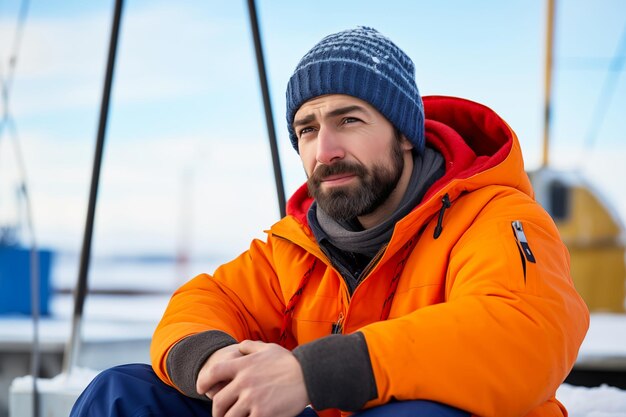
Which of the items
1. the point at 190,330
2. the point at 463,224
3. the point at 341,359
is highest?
the point at 463,224

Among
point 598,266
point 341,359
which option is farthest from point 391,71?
A: point 598,266

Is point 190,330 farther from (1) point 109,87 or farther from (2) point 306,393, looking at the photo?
(1) point 109,87

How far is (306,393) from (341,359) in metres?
0.07

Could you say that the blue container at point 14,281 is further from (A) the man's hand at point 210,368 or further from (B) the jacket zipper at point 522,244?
(B) the jacket zipper at point 522,244

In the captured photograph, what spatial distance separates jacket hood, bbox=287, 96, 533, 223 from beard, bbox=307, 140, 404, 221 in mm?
106

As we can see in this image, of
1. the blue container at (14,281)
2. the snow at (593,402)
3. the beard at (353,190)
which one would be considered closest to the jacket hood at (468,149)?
the beard at (353,190)

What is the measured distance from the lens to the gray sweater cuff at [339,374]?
1.04m

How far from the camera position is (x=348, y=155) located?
148 centimetres

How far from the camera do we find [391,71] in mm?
1546

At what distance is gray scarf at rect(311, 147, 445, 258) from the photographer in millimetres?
1415

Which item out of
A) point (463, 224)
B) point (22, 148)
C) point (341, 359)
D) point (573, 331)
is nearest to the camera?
point (341, 359)

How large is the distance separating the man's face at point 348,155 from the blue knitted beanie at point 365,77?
0.02 meters

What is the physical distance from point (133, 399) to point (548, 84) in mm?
6153

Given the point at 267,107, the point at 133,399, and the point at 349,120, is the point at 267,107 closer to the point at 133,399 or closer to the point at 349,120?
the point at 349,120
